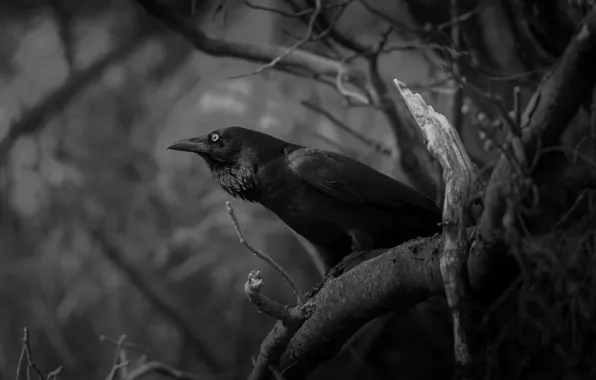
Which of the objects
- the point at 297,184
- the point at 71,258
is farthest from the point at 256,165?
the point at 71,258

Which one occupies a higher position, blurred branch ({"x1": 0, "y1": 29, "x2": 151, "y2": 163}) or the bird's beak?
the bird's beak

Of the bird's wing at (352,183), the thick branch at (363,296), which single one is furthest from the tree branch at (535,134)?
the bird's wing at (352,183)

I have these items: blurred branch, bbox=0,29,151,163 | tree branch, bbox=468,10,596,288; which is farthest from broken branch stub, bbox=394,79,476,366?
blurred branch, bbox=0,29,151,163

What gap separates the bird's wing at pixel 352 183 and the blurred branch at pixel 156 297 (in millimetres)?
2265

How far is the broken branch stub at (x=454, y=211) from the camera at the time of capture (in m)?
1.52

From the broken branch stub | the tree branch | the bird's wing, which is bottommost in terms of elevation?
the bird's wing

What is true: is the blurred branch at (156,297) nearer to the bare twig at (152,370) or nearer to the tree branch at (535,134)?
the bare twig at (152,370)

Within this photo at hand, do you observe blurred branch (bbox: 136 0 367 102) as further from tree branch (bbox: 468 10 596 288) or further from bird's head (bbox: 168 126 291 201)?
tree branch (bbox: 468 10 596 288)

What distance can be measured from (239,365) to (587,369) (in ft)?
12.2

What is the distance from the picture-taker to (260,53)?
3584 millimetres

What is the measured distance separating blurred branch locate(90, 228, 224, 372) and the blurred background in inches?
0.5

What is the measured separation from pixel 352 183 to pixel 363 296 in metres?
0.81

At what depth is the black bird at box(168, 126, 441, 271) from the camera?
2.67 meters

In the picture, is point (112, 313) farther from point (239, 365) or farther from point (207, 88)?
point (207, 88)
